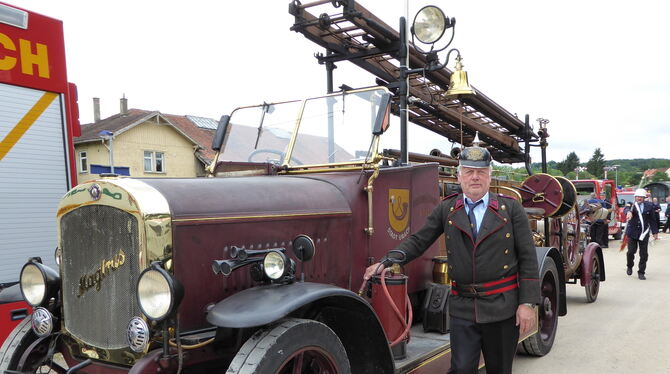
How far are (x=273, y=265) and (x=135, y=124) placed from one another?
25.8 metres

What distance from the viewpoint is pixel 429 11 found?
4.95 metres

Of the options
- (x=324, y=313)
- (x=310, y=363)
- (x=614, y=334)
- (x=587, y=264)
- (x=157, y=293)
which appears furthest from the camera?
(x=587, y=264)

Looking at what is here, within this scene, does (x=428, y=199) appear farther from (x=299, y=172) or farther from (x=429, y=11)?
(x=429, y=11)

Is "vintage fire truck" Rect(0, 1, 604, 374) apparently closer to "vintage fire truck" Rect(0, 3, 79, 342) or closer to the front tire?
the front tire

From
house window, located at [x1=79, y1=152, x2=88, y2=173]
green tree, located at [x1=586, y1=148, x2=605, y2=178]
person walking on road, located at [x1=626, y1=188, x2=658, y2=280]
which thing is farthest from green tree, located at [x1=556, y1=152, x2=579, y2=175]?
person walking on road, located at [x1=626, y1=188, x2=658, y2=280]

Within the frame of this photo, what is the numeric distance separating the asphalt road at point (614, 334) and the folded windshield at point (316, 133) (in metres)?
2.80

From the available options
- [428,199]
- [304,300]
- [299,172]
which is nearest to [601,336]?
[428,199]

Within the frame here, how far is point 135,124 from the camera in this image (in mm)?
26438

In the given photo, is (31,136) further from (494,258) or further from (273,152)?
(494,258)

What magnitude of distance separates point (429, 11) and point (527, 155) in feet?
15.7

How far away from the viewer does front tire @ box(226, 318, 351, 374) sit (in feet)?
7.86

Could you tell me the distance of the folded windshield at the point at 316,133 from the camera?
4.03m

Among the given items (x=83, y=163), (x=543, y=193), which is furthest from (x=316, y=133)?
(x=83, y=163)

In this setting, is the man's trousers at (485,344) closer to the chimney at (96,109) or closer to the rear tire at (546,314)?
the rear tire at (546,314)
